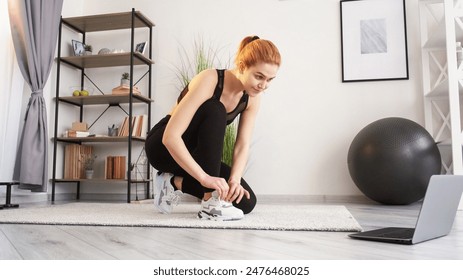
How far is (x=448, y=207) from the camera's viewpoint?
4.04ft

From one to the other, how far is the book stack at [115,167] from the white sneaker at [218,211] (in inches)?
80.8

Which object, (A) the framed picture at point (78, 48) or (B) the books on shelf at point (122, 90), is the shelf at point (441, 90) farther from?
(A) the framed picture at point (78, 48)

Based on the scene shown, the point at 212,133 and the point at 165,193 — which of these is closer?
the point at 212,133

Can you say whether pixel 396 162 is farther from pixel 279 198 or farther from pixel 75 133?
pixel 75 133

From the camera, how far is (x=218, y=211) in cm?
166

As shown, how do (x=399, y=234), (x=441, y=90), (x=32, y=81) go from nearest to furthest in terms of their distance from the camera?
(x=399, y=234)
(x=441, y=90)
(x=32, y=81)

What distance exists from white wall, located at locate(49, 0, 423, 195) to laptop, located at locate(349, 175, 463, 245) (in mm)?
2020

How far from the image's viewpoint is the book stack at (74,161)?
3.58m

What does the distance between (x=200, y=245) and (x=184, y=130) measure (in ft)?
1.77

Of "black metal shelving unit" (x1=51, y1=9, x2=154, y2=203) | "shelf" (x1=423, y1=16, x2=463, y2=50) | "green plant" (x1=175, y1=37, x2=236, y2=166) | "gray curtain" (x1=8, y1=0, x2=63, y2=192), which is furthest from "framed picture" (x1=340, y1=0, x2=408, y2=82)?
"gray curtain" (x1=8, y1=0, x2=63, y2=192)

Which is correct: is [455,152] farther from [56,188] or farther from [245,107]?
[56,188]

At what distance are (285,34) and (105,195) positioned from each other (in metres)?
2.16

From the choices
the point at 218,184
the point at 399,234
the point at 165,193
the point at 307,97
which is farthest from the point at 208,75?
the point at 307,97

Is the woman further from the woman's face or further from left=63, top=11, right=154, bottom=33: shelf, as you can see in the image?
left=63, top=11, right=154, bottom=33: shelf
